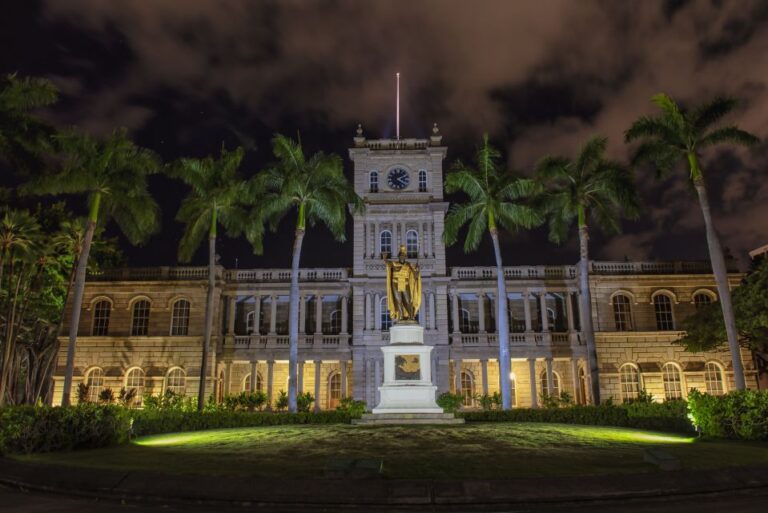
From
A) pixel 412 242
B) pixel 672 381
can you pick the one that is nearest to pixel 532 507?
pixel 412 242

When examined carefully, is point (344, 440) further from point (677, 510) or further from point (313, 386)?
point (313, 386)

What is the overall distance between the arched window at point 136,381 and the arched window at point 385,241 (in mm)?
17495

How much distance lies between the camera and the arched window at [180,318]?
3931cm

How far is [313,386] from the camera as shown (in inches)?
1645

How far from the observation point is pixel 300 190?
27.8 metres

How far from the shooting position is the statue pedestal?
2039 centimetres

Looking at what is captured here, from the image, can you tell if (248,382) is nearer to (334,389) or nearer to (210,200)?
(334,389)

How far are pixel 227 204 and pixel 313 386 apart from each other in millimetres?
17522

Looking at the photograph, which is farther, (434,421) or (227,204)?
(227,204)

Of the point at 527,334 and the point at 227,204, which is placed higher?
the point at 227,204

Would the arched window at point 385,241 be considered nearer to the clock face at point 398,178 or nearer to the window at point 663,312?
the clock face at point 398,178

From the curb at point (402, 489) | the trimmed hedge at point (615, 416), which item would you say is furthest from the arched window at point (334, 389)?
the curb at point (402, 489)

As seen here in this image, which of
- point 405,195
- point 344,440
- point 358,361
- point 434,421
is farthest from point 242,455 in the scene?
point 405,195

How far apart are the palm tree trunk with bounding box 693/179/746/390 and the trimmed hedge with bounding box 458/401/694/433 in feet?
8.04
